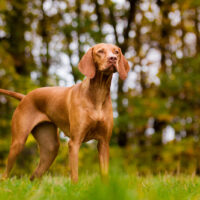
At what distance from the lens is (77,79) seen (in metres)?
10.8

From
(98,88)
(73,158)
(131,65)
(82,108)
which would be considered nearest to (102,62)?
(98,88)

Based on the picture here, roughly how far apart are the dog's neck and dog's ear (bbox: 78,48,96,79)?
11 cm

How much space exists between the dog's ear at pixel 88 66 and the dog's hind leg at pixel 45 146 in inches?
49.9

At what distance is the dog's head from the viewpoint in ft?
12.9

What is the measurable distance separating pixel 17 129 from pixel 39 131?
1.34ft

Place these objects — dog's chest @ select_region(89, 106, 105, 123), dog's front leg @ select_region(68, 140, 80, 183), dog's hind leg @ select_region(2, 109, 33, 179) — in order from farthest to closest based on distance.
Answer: dog's hind leg @ select_region(2, 109, 33, 179), dog's chest @ select_region(89, 106, 105, 123), dog's front leg @ select_region(68, 140, 80, 183)

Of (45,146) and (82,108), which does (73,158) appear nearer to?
(82,108)

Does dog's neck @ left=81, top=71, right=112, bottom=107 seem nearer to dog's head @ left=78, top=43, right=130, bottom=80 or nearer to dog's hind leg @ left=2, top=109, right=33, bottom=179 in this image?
dog's head @ left=78, top=43, right=130, bottom=80

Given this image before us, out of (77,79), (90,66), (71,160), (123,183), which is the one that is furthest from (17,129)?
(77,79)

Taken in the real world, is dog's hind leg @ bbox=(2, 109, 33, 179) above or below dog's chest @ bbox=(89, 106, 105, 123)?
below

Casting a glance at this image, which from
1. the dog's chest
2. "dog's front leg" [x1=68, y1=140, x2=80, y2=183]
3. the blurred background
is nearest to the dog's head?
the dog's chest

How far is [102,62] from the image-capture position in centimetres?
398

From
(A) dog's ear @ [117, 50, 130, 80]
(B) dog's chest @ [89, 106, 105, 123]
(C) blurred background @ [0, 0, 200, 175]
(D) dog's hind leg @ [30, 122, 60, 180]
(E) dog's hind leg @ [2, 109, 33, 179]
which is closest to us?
(B) dog's chest @ [89, 106, 105, 123]

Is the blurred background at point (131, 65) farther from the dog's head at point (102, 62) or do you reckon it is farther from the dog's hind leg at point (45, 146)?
the dog's head at point (102, 62)
